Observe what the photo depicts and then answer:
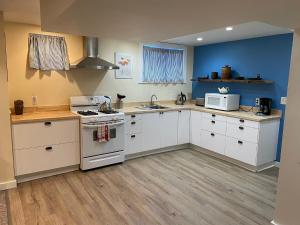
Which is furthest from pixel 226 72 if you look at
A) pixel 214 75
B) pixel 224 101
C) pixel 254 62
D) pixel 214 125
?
pixel 214 125

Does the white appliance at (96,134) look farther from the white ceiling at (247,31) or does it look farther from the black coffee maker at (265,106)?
the black coffee maker at (265,106)

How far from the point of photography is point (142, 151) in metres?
4.45

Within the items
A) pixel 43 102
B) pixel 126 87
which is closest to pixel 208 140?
pixel 126 87

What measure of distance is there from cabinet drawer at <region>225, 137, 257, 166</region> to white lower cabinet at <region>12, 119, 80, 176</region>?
2597 mm

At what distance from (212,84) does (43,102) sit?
3453mm

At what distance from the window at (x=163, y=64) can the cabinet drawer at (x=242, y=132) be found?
6.07 feet

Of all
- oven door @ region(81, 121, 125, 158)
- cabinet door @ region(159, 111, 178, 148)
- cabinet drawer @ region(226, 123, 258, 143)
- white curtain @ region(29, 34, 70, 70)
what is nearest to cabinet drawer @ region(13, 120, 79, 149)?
oven door @ region(81, 121, 125, 158)

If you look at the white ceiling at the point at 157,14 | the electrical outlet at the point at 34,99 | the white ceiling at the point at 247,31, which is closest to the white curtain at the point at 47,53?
the electrical outlet at the point at 34,99

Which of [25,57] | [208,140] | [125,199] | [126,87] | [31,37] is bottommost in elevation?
[125,199]

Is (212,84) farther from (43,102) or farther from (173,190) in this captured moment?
(43,102)

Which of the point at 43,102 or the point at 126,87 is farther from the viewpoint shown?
the point at 126,87

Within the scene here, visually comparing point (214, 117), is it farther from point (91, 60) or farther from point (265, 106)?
point (91, 60)

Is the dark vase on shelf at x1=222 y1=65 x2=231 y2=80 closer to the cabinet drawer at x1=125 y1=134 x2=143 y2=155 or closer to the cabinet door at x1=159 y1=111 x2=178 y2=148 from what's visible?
the cabinet door at x1=159 y1=111 x2=178 y2=148

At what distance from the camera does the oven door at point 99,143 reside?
365cm
